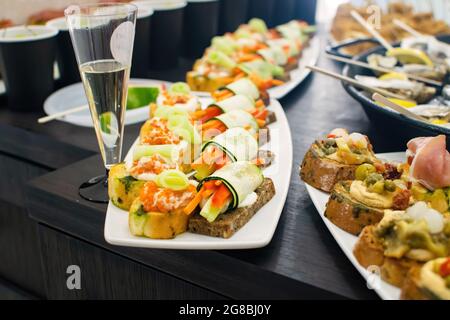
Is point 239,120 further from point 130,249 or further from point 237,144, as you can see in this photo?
point 130,249

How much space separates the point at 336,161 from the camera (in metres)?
1.12

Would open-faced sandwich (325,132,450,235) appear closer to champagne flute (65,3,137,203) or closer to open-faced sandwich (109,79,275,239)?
open-faced sandwich (109,79,275,239)

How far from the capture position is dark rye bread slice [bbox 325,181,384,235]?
0.95 metres

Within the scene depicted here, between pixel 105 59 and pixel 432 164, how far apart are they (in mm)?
668

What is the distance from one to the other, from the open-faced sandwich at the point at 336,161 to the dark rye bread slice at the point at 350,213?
0.35ft

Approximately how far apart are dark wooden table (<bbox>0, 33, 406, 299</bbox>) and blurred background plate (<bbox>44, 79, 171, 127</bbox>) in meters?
0.03

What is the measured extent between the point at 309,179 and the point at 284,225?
122 mm

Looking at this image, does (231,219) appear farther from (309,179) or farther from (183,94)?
(183,94)

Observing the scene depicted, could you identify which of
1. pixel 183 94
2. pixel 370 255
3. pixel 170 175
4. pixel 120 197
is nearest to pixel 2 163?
pixel 183 94

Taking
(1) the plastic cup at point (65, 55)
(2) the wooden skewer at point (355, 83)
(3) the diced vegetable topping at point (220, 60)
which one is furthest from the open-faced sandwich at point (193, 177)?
(1) the plastic cup at point (65, 55)

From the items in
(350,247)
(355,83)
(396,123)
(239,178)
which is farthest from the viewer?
(355,83)

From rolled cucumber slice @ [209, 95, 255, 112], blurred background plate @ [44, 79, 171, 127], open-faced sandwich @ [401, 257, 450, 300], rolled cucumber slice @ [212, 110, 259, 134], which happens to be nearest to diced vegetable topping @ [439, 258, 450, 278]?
open-faced sandwich @ [401, 257, 450, 300]

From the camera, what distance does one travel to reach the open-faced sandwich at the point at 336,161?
1099 millimetres

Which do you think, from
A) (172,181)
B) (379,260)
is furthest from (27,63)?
(379,260)
